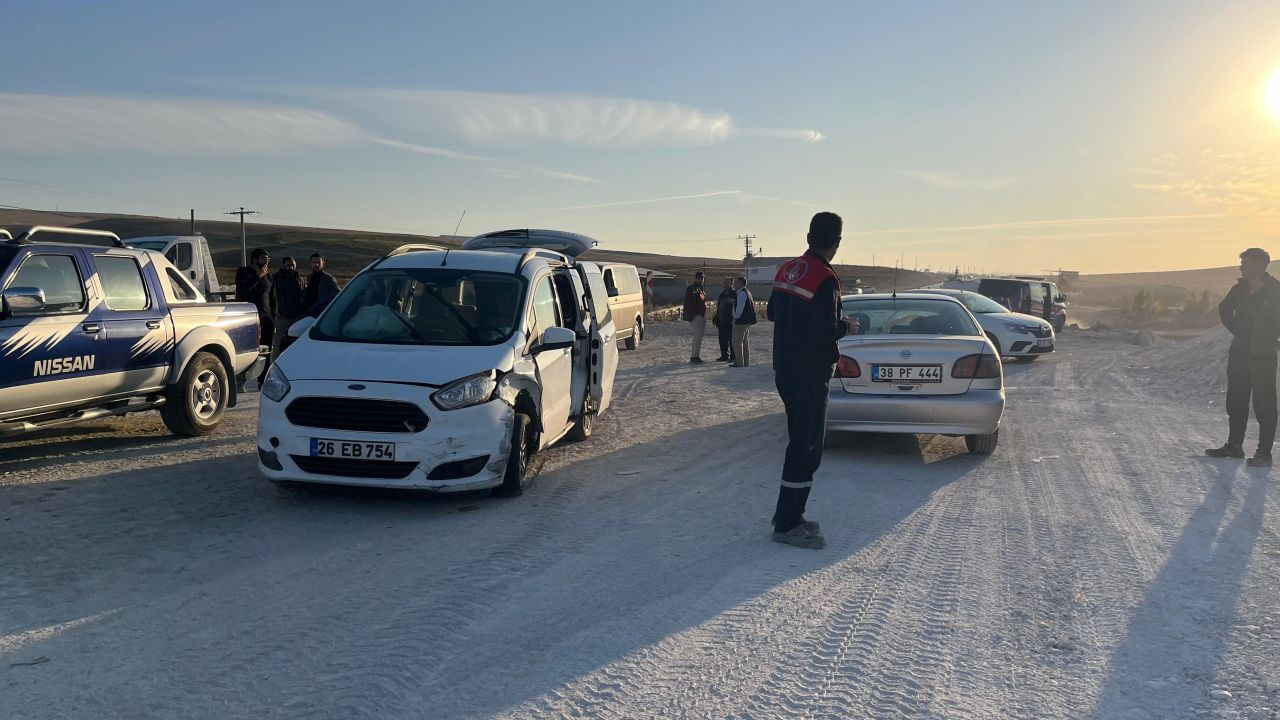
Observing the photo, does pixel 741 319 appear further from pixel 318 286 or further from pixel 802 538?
pixel 802 538

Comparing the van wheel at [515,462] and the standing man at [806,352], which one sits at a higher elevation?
the standing man at [806,352]

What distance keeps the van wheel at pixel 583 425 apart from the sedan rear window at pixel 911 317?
113 inches

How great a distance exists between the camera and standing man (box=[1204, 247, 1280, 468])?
8.45 meters

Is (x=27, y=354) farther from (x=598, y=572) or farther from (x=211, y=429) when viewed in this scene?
(x=598, y=572)

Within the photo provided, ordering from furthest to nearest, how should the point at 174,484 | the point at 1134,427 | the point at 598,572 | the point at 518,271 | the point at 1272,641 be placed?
the point at 1134,427 < the point at 518,271 < the point at 174,484 < the point at 598,572 < the point at 1272,641

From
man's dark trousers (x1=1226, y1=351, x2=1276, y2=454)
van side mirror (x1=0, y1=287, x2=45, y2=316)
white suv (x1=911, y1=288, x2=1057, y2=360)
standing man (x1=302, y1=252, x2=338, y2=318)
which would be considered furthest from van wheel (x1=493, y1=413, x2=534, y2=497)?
white suv (x1=911, y1=288, x2=1057, y2=360)

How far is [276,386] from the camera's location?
642 cm

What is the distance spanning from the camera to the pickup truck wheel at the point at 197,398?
8.77 metres

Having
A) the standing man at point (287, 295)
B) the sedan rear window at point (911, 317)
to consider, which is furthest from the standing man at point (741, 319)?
the standing man at point (287, 295)

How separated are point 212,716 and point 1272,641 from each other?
464 cm

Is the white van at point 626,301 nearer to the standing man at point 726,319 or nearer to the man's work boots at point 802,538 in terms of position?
the standing man at point 726,319

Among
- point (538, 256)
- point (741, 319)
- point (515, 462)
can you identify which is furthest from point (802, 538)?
point (741, 319)

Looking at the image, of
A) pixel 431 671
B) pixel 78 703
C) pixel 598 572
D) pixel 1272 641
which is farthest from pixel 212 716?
pixel 1272 641

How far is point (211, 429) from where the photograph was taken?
9227mm
